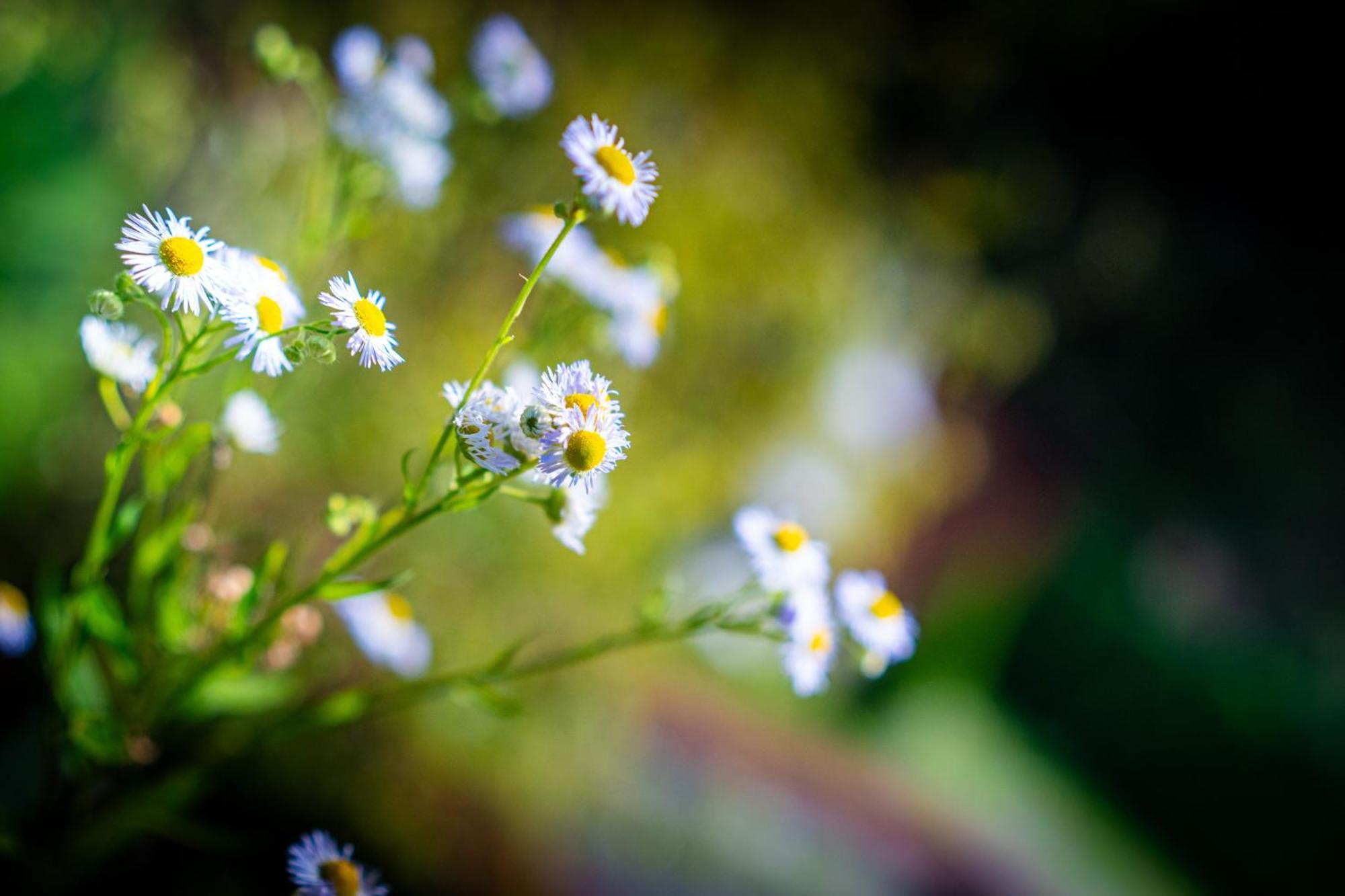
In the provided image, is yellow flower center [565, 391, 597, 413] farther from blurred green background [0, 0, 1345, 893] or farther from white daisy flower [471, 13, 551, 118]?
white daisy flower [471, 13, 551, 118]

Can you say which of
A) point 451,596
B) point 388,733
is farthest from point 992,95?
point 388,733


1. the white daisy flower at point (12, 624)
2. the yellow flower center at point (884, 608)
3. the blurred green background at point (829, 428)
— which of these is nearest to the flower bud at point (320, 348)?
the blurred green background at point (829, 428)

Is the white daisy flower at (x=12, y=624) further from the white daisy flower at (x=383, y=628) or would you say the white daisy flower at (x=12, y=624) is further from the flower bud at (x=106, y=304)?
the flower bud at (x=106, y=304)

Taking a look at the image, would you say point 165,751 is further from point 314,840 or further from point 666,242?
point 666,242

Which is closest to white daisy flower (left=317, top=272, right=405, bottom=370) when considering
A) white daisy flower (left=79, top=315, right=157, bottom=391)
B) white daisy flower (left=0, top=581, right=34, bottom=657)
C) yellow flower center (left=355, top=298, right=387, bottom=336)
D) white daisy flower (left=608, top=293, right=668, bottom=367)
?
yellow flower center (left=355, top=298, right=387, bottom=336)

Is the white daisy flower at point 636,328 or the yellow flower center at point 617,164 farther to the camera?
the white daisy flower at point 636,328

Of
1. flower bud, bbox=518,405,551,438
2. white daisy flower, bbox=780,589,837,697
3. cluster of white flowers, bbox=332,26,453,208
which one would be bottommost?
flower bud, bbox=518,405,551,438

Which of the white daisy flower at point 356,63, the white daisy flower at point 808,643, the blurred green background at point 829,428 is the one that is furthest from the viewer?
the blurred green background at point 829,428
